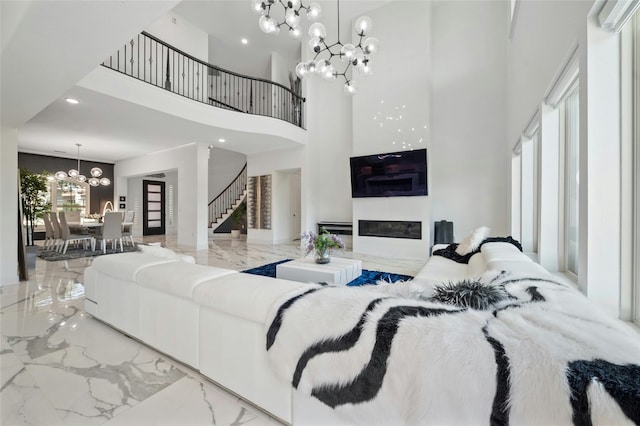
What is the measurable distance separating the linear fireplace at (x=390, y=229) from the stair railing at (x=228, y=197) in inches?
209

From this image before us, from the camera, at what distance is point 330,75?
12.2 ft

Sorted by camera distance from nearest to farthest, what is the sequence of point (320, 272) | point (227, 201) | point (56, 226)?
point (320, 272) < point (56, 226) < point (227, 201)

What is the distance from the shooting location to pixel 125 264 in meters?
2.11

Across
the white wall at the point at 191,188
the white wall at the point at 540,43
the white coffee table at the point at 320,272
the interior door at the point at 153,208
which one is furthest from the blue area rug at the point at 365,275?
the interior door at the point at 153,208

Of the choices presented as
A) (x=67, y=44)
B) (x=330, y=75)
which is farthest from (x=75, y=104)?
(x=330, y=75)

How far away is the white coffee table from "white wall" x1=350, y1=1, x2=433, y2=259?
2.34 m

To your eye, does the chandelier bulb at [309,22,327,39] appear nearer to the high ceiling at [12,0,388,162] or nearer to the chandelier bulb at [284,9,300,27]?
the chandelier bulb at [284,9,300,27]

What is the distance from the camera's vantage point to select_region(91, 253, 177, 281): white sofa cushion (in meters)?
2.02

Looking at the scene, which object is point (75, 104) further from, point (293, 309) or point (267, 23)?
point (293, 309)

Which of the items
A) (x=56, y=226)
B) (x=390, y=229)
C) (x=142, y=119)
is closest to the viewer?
(x=142, y=119)

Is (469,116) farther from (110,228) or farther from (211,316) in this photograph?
(110,228)

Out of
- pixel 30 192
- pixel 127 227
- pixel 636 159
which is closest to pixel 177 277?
pixel 636 159

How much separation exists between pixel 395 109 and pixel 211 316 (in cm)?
575

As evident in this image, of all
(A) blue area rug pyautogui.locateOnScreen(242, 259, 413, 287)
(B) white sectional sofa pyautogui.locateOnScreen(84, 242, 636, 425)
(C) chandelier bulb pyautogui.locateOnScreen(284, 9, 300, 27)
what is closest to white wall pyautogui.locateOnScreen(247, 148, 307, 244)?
(A) blue area rug pyautogui.locateOnScreen(242, 259, 413, 287)
